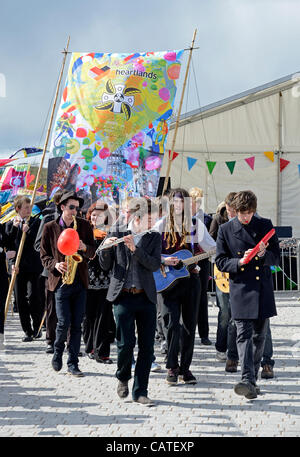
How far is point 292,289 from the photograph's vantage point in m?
15.6

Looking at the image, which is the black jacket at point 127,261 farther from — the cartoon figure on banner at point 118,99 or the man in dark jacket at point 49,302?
the cartoon figure on banner at point 118,99

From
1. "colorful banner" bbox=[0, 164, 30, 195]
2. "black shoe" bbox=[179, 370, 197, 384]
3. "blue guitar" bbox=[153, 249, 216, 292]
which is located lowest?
"black shoe" bbox=[179, 370, 197, 384]

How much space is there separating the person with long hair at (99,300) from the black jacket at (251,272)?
220 cm

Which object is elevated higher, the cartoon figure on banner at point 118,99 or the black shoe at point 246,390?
the cartoon figure on banner at point 118,99

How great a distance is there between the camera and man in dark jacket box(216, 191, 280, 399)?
6184mm

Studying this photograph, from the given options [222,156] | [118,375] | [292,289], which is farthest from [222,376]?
[222,156]

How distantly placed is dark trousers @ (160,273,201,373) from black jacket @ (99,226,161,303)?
79cm

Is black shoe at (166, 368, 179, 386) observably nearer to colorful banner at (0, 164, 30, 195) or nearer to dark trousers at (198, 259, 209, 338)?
dark trousers at (198, 259, 209, 338)

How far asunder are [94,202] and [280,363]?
294cm

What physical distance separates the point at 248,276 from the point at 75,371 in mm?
Answer: 2329

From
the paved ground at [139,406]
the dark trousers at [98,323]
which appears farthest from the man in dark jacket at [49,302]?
the dark trousers at [98,323]

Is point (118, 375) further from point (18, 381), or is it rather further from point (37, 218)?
point (37, 218)

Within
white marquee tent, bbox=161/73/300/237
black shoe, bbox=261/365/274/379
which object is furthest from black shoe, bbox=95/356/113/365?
white marquee tent, bbox=161/73/300/237

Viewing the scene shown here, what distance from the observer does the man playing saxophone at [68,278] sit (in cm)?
733
